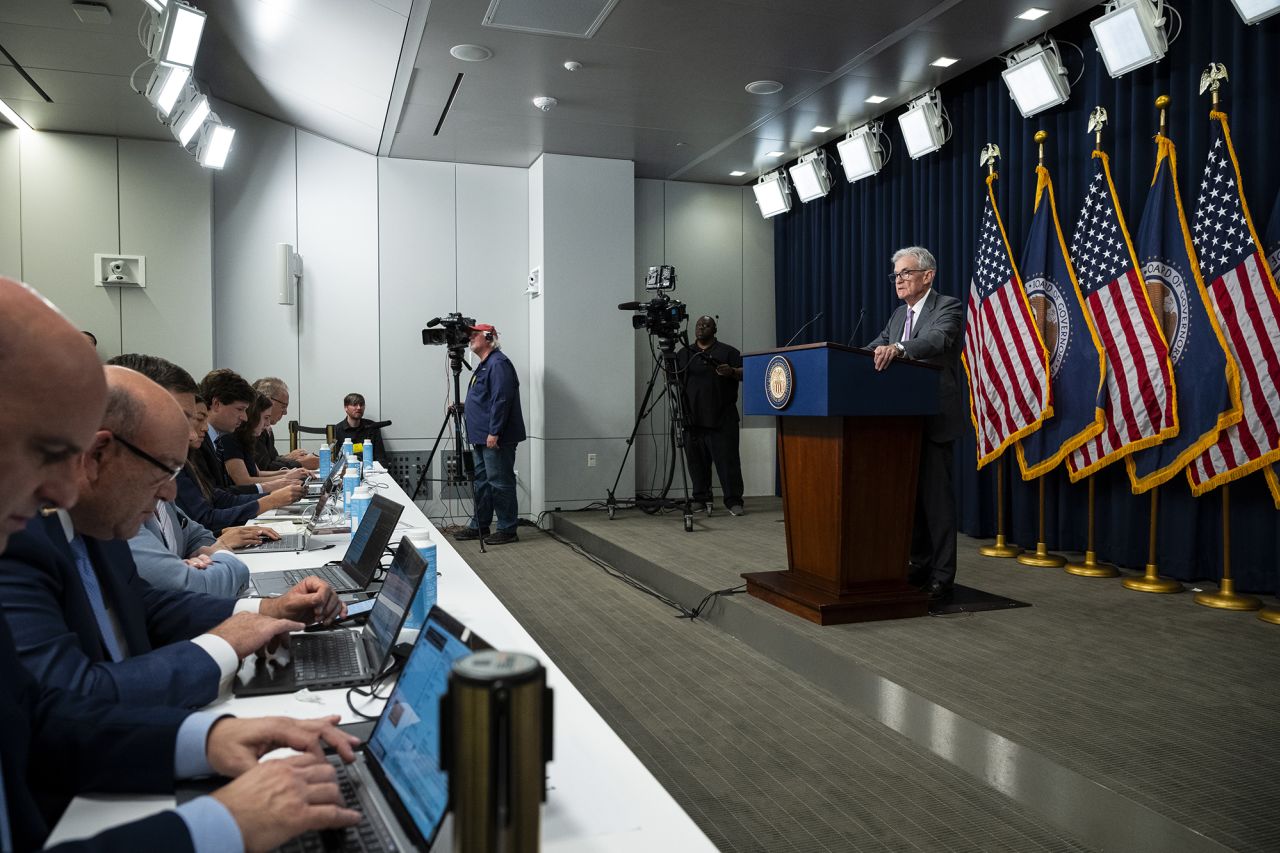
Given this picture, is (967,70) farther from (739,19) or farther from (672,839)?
(672,839)

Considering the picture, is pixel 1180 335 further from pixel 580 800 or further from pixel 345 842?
pixel 345 842

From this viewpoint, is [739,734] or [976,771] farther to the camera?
[739,734]

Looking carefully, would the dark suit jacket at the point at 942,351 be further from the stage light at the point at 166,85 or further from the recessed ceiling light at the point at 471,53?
the stage light at the point at 166,85

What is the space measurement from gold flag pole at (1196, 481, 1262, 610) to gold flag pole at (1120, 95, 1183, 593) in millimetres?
233

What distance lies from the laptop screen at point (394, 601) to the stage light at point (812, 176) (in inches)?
228

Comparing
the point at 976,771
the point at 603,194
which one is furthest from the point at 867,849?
the point at 603,194

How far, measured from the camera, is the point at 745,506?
23.7ft

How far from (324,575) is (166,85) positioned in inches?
127

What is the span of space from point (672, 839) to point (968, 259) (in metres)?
5.33

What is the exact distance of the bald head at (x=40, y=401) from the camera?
74 centimetres

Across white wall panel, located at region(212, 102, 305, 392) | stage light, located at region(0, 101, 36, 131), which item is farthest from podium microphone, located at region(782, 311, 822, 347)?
stage light, located at region(0, 101, 36, 131)

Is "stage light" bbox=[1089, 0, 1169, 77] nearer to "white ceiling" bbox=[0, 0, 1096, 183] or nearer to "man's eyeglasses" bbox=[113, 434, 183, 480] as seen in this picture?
"white ceiling" bbox=[0, 0, 1096, 183]

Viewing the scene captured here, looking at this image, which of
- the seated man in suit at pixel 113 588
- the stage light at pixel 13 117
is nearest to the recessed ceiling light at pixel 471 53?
the stage light at pixel 13 117

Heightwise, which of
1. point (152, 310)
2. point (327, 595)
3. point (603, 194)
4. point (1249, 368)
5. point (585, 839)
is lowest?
point (585, 839)
